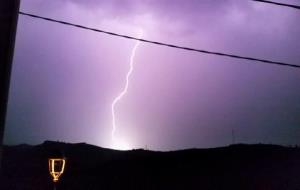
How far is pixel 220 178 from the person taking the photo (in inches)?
876

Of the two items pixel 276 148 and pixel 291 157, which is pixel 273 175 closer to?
pixel 291 157

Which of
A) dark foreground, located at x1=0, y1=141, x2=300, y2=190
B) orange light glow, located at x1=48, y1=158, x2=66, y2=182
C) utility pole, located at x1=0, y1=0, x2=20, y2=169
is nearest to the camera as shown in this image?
A: utility pole, located at x1=0, y1=0, x2=20, y2=169

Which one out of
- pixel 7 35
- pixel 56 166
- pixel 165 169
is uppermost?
pixel 7 35

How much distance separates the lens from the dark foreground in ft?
68.6

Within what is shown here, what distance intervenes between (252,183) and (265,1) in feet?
57.1

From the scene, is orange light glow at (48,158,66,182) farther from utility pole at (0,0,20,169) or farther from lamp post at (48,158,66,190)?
utility pole at (0,0,20,169)

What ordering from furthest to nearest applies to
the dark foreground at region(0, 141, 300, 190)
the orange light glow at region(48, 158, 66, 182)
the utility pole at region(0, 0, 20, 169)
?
the dark foreground at region(0, 141, 300, 190) → the orange light glow at region(48, 158, 66, 182) → the utility pole at region(0, 0, 20, 169)

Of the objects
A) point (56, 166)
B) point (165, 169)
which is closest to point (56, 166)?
point (56, 166)

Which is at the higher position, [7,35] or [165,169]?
[7,35]

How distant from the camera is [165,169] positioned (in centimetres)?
2480

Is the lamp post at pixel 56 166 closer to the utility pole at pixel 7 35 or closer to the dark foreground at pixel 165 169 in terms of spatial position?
the utility pole at pixel 7 35

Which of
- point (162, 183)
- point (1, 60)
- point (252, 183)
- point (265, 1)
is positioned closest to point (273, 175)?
point (252, 183)

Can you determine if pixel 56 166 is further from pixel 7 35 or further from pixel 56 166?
pixel 7 35

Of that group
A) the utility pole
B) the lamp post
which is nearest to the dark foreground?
the lamp post
